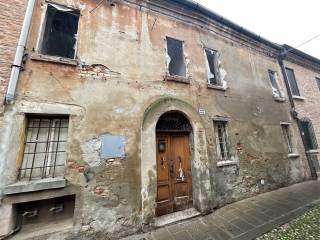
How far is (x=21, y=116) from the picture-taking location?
3.39 m

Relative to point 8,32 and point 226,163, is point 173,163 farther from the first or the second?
point 8,32

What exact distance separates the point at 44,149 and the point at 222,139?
5580 millimetres

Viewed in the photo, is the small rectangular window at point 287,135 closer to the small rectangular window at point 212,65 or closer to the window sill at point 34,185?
the small rectangular window at point 212,65

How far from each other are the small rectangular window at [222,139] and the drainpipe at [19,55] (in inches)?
233

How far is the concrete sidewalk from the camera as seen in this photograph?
3691mm

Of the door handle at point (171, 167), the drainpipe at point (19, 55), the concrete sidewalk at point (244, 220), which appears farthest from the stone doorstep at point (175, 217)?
the drainpipe at point (19, 55)

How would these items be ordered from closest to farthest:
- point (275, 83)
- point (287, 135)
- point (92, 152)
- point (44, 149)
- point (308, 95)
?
point (44, 149) → point (92, 152) → point (287, 135) → point (275, 83) → point (308, 95)

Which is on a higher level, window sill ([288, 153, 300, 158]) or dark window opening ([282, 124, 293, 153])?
dark window opening ([282, 124, 293, 153])

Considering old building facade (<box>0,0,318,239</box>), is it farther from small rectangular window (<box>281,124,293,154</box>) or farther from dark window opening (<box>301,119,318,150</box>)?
dark window opening (<box>301,119,318,150</box>)

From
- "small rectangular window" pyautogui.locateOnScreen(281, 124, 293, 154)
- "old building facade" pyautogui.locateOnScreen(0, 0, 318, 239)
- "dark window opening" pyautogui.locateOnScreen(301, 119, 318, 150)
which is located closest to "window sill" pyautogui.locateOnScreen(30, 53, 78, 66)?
"old building facade" pyautogui.locateOnScreen(0, 0, 318, 239)

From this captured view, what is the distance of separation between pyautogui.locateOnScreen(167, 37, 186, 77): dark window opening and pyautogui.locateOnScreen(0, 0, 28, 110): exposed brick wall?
427cm

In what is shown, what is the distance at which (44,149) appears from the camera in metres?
Result: 3.63

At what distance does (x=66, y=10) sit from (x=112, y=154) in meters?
4.20

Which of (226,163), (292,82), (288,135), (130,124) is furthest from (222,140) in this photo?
(292,82)
